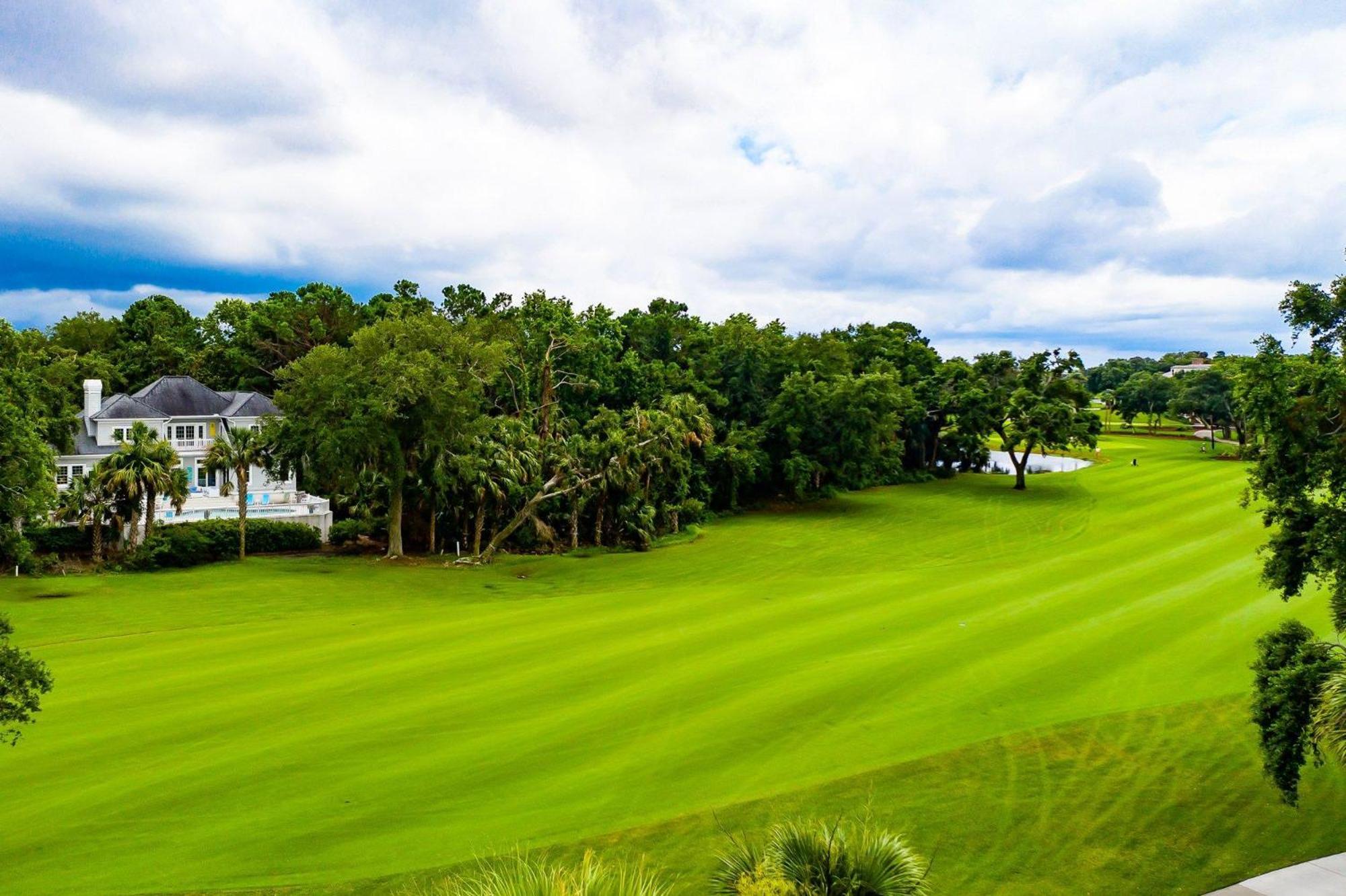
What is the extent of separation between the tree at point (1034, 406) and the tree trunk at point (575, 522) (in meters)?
35.7

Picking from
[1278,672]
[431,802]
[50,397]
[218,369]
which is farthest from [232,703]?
[218,369]

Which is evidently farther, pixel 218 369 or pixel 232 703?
pixel 218 369

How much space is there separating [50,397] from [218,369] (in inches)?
1050

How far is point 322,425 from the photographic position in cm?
4109

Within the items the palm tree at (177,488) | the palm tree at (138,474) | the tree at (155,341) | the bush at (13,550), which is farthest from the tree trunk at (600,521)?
the tree at (155,341)

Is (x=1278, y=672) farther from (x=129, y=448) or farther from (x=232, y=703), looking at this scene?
(x=129, y=448)

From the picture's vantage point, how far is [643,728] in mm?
19359

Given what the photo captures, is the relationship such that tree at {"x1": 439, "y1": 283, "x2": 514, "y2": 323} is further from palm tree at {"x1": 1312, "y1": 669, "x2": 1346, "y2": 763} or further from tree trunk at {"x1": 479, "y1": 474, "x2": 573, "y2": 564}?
palm tree at {"x1": 1312, "y1": 669, "x2": 1346, "y2": 763}

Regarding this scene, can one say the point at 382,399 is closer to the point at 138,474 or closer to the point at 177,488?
the point at 177,488

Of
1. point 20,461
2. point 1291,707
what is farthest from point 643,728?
point 20,461

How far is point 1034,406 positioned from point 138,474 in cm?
5763

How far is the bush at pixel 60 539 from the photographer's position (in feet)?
134

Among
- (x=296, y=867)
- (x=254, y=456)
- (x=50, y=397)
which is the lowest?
(x=296, y=867)

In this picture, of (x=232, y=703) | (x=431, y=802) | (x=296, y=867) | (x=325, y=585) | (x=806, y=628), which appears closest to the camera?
(x=296, y=867)
